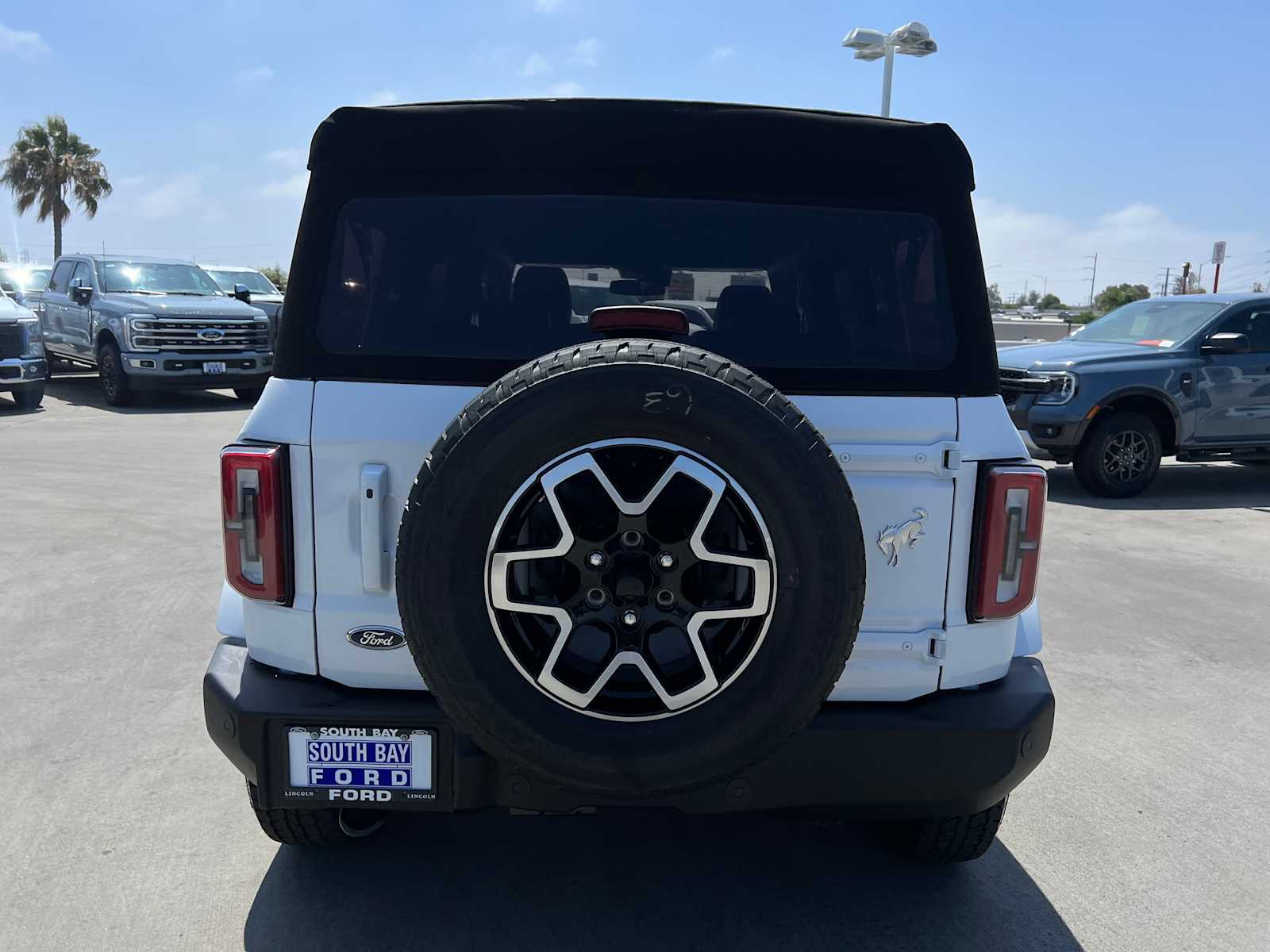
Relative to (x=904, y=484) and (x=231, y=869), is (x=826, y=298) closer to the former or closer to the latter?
(x=904, y=484)

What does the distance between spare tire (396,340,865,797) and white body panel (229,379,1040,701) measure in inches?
11.5

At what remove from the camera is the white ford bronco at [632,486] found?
80.7 inches

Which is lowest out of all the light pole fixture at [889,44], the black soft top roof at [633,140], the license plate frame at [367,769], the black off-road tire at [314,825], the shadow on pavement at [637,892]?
the shadow on pavement at [637,892]

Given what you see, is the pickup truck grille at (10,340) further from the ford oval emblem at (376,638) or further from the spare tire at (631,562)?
the spare tire at (631,562)

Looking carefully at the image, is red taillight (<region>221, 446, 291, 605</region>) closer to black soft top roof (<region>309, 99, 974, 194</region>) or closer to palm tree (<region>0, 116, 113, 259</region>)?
black soft top roof (<region>309, 99, 974, 194</region>)

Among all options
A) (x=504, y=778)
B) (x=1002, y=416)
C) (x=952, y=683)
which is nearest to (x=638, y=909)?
(x=504, y=778)

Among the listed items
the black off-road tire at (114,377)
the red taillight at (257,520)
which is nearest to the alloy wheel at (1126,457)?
the red taillight at (257,520)

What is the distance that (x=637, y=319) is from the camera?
2350 mm

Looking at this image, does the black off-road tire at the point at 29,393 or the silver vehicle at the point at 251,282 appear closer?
the black off-road tire at the point at 29,393

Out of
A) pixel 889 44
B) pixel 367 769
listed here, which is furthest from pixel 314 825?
pixel 889 44

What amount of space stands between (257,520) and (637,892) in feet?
4.63

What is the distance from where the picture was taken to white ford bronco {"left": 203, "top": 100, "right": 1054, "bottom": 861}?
2.05 m

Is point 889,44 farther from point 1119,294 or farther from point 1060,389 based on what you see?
point 1119,294

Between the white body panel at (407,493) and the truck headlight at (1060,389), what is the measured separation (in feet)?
21.9
